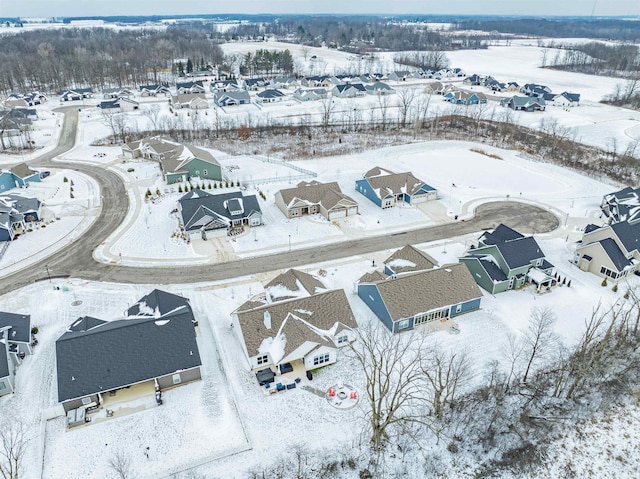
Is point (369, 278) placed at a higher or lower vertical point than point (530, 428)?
higher

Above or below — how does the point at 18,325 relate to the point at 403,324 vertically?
above

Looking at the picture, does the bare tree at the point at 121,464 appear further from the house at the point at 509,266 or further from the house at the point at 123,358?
the house at the point at 509,266

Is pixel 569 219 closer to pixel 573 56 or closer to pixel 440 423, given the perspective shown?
pixel 440 423

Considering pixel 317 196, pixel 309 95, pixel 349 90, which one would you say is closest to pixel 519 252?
pixel 317 196

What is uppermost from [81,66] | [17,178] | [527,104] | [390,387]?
[81,66]

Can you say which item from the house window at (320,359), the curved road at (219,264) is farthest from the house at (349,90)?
the house window at (320,359)

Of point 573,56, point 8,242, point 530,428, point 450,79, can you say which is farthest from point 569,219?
point 573,56

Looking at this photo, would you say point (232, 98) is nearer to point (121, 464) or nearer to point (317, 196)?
point (317, 196)

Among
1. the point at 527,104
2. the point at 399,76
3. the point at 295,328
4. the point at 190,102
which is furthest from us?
the point at 399,76
